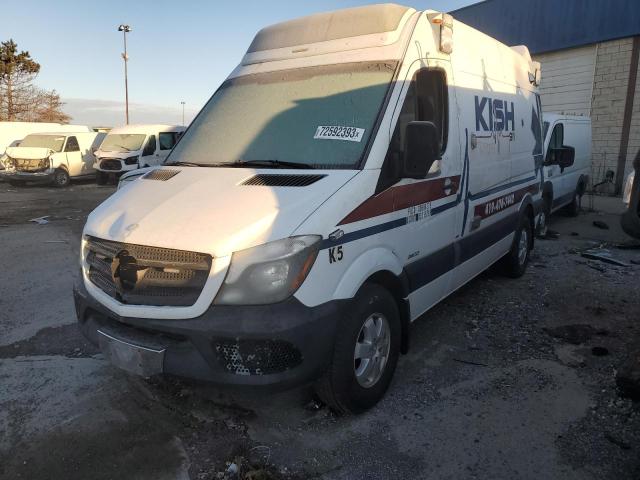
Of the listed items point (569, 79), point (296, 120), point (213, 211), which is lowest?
point (213, 211)

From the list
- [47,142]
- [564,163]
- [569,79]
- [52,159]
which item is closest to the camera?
[564,163]

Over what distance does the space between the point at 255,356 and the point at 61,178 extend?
18.5 meters

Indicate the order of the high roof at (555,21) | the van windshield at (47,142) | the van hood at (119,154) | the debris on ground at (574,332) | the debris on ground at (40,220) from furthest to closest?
1. the van windshield at (47,142)
2. the van hood at (119,154)
3. the high roof at (555,21)
4. the debris on ground at (40,220)
5. the debris on ground at (574,332)

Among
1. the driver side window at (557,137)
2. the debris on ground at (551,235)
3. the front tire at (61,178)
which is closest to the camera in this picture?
the debris on ground at (551,235)

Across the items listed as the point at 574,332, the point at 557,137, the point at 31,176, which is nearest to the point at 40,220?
the point at 31,176

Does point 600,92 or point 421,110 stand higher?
point 600,92

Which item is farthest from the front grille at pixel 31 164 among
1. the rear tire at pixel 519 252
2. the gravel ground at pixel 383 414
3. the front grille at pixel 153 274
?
the front grille at pixel 153 274

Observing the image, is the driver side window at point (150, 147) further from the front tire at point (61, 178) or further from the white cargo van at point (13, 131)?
the white cargo van at point (13, 131)

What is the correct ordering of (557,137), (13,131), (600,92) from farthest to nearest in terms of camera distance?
(13,131)
(600,92)
(557,137)

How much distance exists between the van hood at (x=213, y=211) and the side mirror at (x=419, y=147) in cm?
45

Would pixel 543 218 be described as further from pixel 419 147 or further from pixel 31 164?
pixel 31 164

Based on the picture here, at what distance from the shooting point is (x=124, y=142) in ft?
59.2

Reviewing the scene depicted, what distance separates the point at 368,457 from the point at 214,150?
2.35 metres

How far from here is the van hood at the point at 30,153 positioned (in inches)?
698
